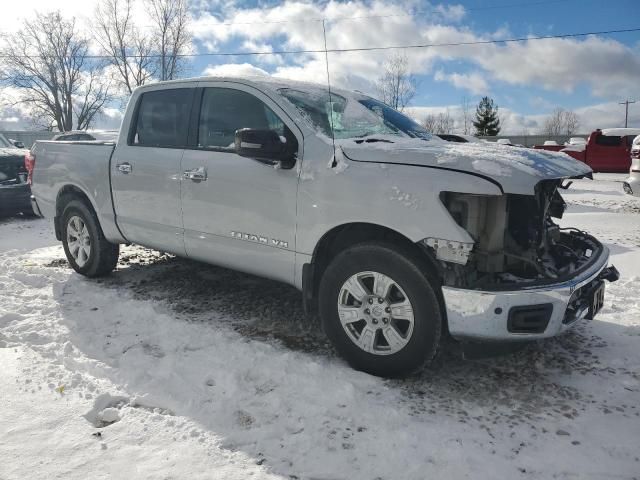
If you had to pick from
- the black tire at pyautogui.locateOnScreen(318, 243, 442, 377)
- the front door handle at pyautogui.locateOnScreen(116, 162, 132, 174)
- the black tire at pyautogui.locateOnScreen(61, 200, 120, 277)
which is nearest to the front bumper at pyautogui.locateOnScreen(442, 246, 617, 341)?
the black tire at pyautogui.locateOnScreen(318, 243, 442, 377)

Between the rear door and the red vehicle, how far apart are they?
17763 mm

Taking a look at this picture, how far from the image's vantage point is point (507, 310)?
2.50 metres

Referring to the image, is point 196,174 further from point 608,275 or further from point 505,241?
point 608,275

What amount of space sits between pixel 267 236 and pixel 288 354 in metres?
0.80

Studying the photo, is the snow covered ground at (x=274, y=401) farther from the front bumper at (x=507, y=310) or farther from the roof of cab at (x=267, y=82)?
the roof of cab at (x=267, y=82)

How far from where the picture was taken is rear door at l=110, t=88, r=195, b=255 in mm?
3902

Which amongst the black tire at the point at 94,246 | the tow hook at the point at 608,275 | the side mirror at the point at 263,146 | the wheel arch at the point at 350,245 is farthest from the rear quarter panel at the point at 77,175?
the tow hook at the point at 608,275

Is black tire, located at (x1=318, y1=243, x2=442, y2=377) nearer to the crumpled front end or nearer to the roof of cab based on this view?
the crumpled front end

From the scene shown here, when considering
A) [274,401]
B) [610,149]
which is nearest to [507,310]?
[274,401]

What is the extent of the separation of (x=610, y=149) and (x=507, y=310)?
1850 cm

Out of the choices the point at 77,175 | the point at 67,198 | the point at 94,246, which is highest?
the point at 77,175

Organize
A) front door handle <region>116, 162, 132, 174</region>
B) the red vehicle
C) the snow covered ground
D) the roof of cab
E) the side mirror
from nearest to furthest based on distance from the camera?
the snow covered ground → the side mirror → the roof of cab → front door handle <region>116, 162, 132, 174</region> → the red vehicle

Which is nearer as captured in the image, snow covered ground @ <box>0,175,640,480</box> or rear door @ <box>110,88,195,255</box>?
snow covered ground @ <box>0,175,640,480</box>

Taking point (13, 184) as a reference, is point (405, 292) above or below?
below
